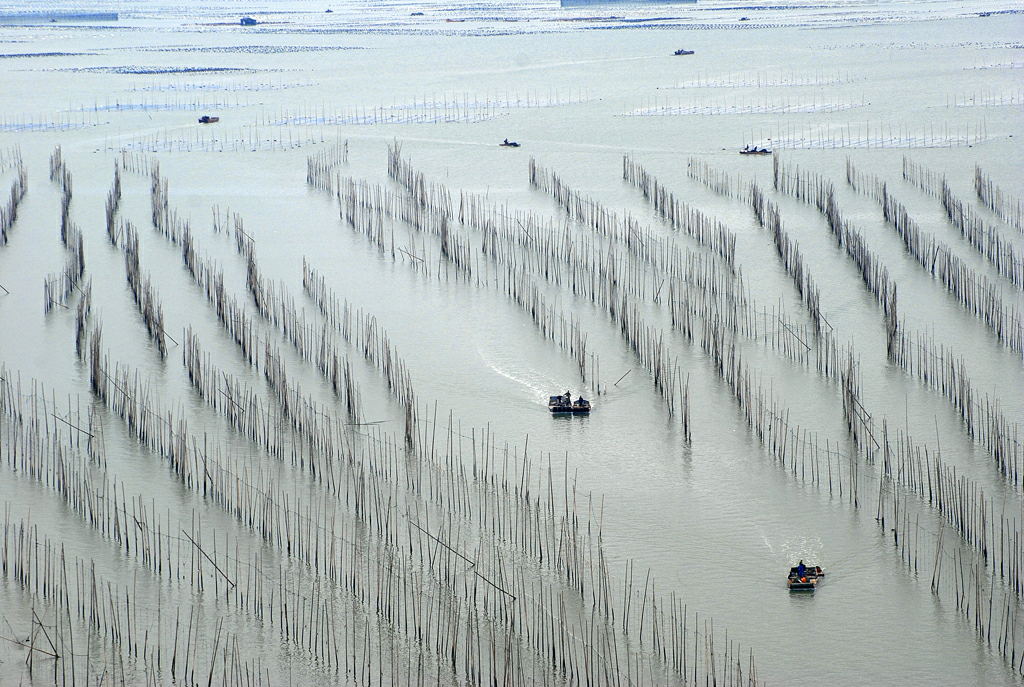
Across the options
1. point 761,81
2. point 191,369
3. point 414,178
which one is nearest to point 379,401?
point 191,369

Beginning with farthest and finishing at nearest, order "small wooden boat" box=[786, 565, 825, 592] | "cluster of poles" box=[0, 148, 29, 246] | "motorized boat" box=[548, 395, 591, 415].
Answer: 1. "cluster of poles" box=[0, 148, 29, 246]
2. "motorized boat" box=[548, 395, 591, 415]
3. "small wooden boat" box=[786, 565, 825, 592]

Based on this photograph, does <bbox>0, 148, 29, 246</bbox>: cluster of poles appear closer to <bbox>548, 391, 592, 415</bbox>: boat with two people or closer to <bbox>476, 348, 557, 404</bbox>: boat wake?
<bbox>476, 348, 557, 404</bbox>: boat wake

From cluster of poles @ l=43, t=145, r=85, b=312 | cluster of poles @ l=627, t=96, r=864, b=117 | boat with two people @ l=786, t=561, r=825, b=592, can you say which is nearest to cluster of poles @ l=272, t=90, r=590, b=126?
cluster of poles @ l=627, t=96, r=864, b=117

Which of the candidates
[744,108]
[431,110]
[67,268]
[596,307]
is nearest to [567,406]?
[596,307]

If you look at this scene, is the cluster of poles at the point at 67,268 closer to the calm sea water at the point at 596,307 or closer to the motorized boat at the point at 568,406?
the calm sea water at the point at 596,307

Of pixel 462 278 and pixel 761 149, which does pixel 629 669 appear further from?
pixel 761 149

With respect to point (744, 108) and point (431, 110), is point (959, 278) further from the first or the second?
point (431, 110)
